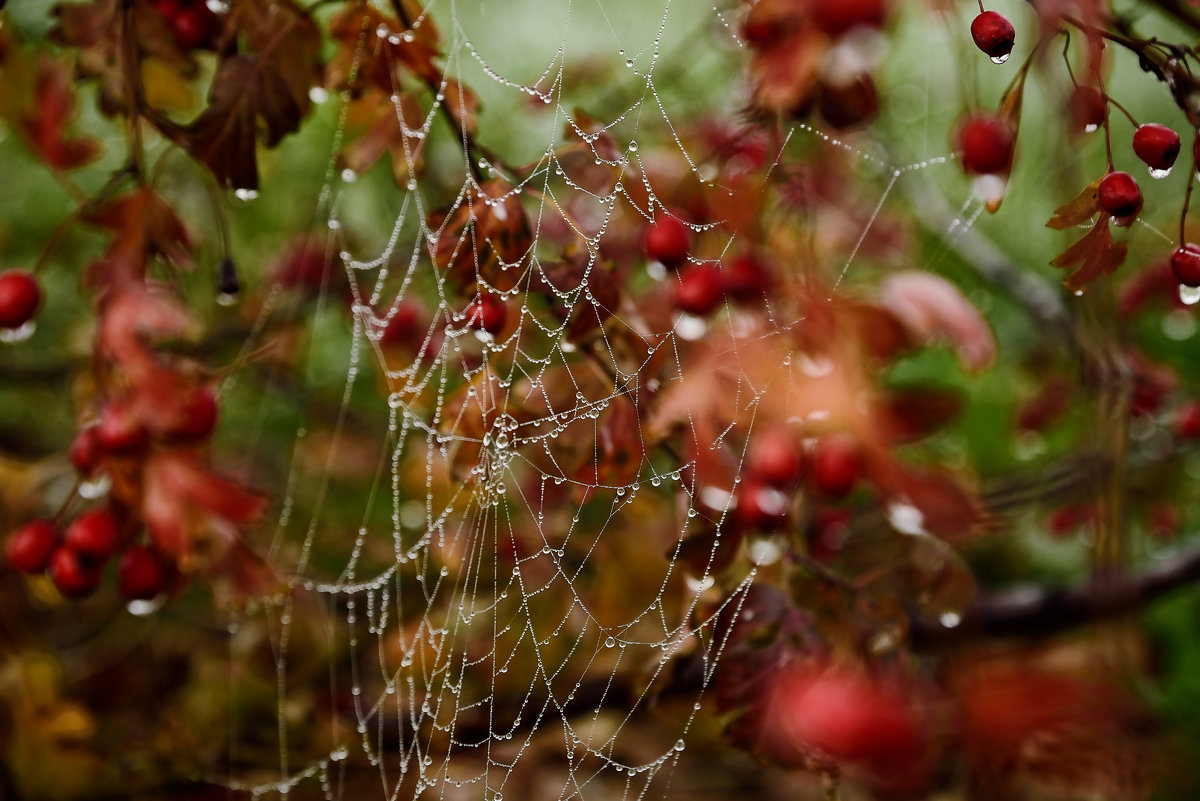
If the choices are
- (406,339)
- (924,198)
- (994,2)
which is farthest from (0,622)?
(994,2)

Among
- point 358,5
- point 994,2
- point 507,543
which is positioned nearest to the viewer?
point 358,5

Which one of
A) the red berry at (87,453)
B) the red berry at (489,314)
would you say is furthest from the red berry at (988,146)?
the red berry at (87,453)

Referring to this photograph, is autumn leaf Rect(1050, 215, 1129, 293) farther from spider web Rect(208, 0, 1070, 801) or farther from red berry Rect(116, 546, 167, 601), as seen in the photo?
red berry Rect(116, 546, 167, 601)

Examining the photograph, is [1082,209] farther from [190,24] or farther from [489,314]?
[190,24]

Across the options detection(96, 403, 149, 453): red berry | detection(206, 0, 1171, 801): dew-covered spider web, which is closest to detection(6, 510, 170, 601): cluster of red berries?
detection(96, 403, 149, 453): red berry

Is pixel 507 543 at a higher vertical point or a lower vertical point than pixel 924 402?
lower

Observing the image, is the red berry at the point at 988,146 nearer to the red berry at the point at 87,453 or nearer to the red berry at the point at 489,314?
the red berry at the point at 489,314

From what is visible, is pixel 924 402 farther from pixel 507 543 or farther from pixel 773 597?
pixel 507 543
